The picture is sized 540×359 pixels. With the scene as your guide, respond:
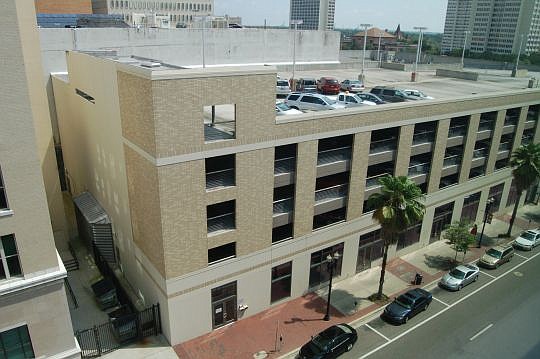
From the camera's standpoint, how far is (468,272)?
35094 millimetres

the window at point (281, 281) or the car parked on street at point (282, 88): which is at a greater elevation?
the car parked on street at point (282, 88)

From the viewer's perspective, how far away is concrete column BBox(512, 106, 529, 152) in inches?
1786

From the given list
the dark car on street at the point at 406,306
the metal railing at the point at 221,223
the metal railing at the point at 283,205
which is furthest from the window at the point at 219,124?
the dark car on street at the point at 406,306

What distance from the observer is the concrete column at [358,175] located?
31625mm

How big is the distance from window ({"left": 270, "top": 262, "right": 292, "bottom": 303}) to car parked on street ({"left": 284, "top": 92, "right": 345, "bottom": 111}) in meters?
12.9

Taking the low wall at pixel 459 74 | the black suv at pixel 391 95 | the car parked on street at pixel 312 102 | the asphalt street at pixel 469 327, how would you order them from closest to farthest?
1. the asphalt street at pixel 469 327
2. the car parked on street at pixel 312 102
3. the black suv at pixel 391 95
4. the low wall at pixel 459 74

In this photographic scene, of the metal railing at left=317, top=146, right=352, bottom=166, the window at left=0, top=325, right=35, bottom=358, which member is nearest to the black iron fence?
the window at left=0, top=325, right=35, bottom=358

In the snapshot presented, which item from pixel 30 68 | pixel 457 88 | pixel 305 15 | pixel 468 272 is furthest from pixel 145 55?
pixel 305 15

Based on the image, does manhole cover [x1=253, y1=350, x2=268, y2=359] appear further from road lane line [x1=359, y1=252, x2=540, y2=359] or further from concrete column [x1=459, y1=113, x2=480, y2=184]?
concrete column [x1=459, y1=113, x2=480, y2=184]

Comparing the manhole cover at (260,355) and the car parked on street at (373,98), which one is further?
the car parked on street at (373,98)

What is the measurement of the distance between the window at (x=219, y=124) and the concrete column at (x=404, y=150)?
45.9 feet

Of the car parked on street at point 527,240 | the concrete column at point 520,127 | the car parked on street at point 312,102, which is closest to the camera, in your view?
the car parked on street at point 312,102

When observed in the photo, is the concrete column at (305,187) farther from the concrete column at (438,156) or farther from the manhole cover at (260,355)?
the concrete column at (438,156)

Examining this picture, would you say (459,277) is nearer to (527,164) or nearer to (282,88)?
(527,164)
